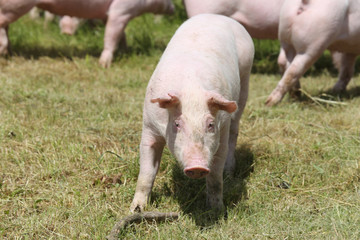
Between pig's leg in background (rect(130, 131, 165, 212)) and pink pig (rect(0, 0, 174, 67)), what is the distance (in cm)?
378

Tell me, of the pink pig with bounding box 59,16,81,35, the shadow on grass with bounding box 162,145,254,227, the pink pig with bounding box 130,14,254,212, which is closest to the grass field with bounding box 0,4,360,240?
the shadow on grass with bounding box 162,145,254,227

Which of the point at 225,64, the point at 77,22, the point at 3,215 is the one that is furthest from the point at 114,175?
the point at 77,22

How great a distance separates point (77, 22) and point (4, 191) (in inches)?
225

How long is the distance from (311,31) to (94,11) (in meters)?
2.99

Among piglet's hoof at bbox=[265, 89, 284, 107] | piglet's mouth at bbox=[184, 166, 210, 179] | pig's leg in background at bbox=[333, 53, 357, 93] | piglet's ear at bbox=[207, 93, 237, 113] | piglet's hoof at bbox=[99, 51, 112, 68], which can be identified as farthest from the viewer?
piglet's hoof at bbox=[99, 51, 112, 68]

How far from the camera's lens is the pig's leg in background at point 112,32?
6707 millimetres

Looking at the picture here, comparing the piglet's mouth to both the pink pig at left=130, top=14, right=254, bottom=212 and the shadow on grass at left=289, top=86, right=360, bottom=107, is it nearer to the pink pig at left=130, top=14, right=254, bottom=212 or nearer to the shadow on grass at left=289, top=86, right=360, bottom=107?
the pink pig at left=130, top=14, right=254, bottom=212

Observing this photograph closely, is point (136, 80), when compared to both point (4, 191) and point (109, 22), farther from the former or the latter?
point (4, 191)

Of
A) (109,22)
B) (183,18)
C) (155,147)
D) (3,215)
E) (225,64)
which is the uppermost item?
(225,64)

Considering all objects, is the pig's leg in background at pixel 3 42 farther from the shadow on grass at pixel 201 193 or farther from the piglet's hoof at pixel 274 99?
the shadow on grass at pixel 201 193

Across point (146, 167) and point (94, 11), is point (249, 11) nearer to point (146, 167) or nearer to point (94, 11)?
point (94, 11)

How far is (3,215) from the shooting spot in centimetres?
280

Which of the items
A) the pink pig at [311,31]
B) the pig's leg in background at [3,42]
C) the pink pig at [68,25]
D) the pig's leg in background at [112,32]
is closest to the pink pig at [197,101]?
the pink pig at [311,31]

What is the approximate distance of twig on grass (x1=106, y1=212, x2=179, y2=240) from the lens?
2578mm
